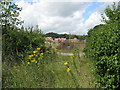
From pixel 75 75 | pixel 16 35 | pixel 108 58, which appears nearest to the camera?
pixel 108 58

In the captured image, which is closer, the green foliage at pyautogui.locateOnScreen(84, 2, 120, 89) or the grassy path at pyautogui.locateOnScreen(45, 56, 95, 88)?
the green foliage at pyautogui.locateOnScreen(84, 2, 120, 89)

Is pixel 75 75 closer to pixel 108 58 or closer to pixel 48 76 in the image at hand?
pixel 48 76

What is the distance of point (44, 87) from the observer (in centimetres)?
310

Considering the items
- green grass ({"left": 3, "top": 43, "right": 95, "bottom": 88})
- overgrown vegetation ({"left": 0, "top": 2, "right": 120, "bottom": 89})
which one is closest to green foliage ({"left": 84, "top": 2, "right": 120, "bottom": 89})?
overgrown vegetation ({"left": 0, "top": 2, "right": 120, "bottom": 89})

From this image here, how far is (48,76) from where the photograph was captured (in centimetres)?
343

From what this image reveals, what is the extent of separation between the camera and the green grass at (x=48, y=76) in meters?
3.11

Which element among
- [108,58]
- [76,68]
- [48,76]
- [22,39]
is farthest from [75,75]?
[22,39]

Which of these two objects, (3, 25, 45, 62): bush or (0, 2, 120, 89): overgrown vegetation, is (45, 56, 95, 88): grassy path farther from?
(3, 25, 45, 62): bush

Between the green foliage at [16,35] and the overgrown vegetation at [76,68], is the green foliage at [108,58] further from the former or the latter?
the green foliage at [16,35]

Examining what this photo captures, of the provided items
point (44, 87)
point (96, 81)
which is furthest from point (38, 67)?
point (96, 81)

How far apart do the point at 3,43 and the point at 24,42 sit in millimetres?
884

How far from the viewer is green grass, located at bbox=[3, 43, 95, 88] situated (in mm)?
3111

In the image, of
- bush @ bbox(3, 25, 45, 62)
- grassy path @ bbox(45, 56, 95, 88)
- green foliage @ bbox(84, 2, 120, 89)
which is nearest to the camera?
green foliage @ bbox(84, 2, 120, 89)

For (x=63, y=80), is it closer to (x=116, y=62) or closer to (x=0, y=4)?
(x=116, y=62)
